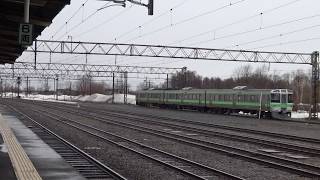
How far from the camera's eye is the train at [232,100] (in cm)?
4784

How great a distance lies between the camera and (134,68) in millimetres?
83312

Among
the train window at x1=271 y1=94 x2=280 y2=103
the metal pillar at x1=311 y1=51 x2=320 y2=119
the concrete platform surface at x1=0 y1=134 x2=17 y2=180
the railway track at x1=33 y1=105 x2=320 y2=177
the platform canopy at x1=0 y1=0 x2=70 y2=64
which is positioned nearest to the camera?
the concrete platform surface at x1=0 y1=134 x2=17 y2=180

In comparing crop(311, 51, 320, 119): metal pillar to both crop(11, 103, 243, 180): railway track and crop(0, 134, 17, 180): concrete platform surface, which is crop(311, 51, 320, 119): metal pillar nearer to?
crop(11, 103, 243, 180): railway track

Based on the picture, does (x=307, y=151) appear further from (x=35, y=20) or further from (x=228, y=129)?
(x=228, y=129)

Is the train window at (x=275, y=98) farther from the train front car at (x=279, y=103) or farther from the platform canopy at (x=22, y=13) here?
the platform canopy at (x=22, y=13)

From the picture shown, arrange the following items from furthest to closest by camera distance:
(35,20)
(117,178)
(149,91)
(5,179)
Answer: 1. (149,91)
2. (35,20)
3. (117,178)
4. (5,179)

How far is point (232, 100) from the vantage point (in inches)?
2128

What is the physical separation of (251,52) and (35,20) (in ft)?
125

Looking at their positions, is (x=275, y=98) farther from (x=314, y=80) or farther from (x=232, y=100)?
(x=232, y=100)

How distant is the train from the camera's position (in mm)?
47844

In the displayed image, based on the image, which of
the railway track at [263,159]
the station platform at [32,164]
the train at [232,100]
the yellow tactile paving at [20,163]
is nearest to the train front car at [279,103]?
the train at [232,100]

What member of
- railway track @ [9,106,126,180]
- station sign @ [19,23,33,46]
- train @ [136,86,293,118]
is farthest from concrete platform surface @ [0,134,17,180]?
train @ [136,86,293,118]

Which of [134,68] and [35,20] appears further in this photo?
[134,68]

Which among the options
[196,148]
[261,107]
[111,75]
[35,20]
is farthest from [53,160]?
[111,75]
